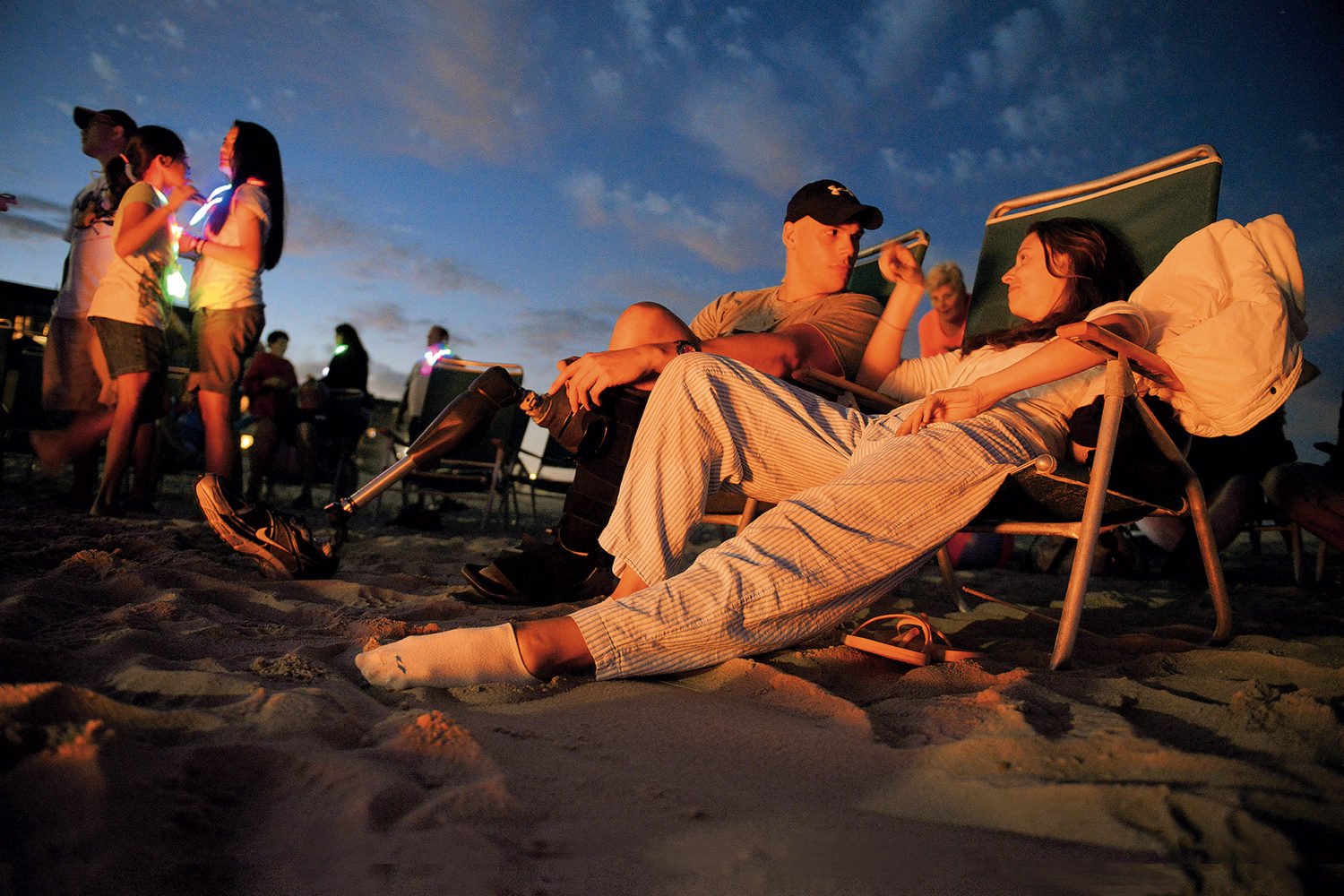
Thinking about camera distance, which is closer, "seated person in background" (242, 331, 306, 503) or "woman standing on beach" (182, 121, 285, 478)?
"woman standing on beach" (182, 121, 285, 478)

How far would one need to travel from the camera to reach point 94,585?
5.97ft

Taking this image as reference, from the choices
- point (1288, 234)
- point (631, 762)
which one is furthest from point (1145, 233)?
point (631, 762)

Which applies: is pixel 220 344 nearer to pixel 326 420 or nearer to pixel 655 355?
pixel 655 355

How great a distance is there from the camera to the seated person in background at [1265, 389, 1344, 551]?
2.83 metres

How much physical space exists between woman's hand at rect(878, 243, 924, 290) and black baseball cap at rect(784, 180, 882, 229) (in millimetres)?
294

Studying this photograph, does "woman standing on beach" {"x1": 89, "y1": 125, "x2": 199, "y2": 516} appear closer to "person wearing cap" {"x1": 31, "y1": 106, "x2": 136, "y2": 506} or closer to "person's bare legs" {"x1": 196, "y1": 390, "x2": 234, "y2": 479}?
"person wearing cap" {"x1": 31, "y1": 106, "x2": 136, "y2": 506}

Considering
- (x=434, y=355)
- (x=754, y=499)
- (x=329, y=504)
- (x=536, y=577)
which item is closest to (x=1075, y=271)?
(x=754, y=499)

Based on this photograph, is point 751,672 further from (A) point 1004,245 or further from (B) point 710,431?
(A) point 1004,245

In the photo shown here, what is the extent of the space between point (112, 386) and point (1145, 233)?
4.51 metres

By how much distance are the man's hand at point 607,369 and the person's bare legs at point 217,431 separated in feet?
7.58

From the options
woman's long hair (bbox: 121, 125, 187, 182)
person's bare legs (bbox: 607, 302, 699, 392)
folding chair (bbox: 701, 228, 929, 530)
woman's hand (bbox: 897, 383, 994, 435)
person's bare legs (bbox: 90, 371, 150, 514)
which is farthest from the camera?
woman's long hair (bbox: 121, 125, 187, 182)

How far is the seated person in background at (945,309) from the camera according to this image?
2932mm

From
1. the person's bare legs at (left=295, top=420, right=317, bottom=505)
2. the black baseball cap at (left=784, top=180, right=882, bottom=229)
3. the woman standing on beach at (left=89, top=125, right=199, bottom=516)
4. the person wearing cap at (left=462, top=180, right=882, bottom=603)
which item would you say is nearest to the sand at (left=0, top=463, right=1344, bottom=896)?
the person wearing cap at (left=462, top=180, right=882, bottom=603)

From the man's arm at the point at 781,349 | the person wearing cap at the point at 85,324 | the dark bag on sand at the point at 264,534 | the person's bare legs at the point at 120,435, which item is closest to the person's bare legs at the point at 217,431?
the person's bare legs at the point at 120,435
